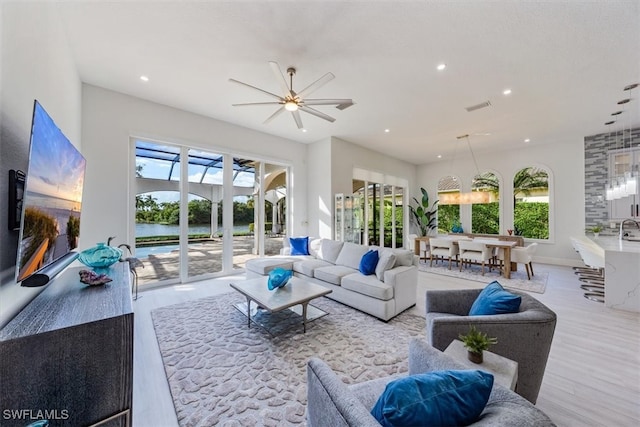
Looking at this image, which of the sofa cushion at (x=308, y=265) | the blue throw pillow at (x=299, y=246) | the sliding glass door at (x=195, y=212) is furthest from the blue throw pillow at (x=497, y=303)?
the sliding glass door at (x=195, y=212)

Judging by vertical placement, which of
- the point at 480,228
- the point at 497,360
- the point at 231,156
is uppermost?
the point at 231,156

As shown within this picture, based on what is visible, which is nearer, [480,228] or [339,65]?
[339,65]

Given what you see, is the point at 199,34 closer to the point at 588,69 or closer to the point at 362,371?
the point at 362,371

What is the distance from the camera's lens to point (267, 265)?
14.0 ft

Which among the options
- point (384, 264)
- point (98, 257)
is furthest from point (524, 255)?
point (98, 257)

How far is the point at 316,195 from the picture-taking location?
6.58m

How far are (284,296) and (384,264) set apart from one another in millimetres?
1462

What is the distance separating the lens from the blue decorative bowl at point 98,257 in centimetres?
214

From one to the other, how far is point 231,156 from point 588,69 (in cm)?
608

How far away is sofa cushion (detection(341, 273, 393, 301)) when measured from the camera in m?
3.07

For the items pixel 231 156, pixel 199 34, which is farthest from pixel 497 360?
pixel 231 156

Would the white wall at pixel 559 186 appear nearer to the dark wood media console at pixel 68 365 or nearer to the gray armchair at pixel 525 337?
the gray armchair at pixel 525 337

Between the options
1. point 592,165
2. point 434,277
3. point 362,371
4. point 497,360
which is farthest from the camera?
point 592,165

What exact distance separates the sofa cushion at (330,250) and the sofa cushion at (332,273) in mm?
402
